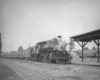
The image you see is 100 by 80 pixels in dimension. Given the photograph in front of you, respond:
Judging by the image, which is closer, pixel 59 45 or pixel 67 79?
pixel 67 79

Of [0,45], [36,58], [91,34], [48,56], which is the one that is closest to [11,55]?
[0,45]

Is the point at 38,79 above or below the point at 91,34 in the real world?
below

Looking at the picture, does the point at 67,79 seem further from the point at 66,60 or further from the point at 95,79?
the point at 66,60

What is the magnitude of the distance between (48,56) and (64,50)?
8.02ft

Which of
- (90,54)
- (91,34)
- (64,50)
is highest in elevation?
(91,34)

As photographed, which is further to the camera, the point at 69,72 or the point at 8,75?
the point at 69,72

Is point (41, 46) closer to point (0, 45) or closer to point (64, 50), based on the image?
point (64, 50)

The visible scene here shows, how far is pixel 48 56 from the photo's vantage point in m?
15.1

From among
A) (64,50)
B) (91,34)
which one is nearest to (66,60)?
(64,50)

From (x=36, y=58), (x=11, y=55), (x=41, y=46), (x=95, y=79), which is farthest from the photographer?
(x=11, y=55)

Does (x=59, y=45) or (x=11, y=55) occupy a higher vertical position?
(x=59, y=45)

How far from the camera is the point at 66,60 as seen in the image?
14773 millimetres

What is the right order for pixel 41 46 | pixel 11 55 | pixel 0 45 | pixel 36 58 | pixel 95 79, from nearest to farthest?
pixel 95 79
pixel 41 46
pixel 36 58
pixel 0 45
pixel 11 55

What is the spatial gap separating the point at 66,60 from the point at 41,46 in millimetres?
5273
